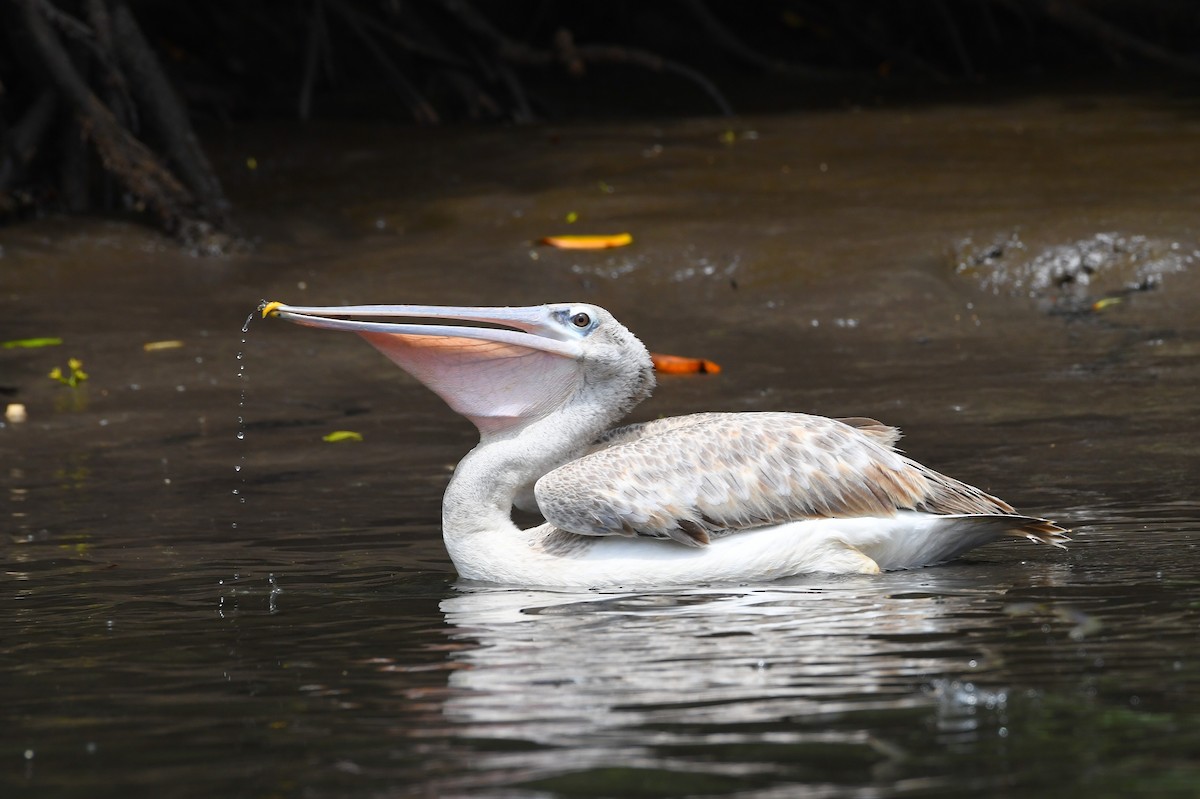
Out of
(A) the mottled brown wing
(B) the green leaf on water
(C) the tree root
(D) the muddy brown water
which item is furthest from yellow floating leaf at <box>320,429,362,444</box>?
(C) the tree root

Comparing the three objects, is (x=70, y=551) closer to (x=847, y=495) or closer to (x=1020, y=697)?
(x=847, y=495)

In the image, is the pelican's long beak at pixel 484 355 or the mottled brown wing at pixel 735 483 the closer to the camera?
the mottled brown wing at pixel 735 483

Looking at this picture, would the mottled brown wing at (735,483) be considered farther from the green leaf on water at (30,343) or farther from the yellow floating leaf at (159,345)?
the green leaf on water at (30,343)

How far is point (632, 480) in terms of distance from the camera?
15.5ft

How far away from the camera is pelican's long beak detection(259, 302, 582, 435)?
485 centimetres

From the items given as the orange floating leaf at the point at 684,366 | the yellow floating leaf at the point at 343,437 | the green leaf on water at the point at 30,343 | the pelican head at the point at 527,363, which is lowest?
the green leaf on water at the point at 30,343

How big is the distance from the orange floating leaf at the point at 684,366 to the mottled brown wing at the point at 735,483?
2.81m

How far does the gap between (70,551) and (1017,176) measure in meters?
6.31

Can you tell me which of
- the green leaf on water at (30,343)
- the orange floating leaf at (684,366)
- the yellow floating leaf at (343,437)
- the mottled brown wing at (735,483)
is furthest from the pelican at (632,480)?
the green leaf on water at (30,343)

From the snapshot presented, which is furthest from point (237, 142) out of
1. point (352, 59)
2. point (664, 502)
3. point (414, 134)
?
point (664, 502)

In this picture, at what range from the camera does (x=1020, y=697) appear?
10.9 feet

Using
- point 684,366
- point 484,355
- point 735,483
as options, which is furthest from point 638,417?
point 735,483

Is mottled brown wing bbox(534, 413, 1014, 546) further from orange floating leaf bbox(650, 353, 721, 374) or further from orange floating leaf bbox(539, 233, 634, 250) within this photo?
orange floating leaf bbox(539, 233, 634, 250)

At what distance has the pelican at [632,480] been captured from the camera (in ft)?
15.5
